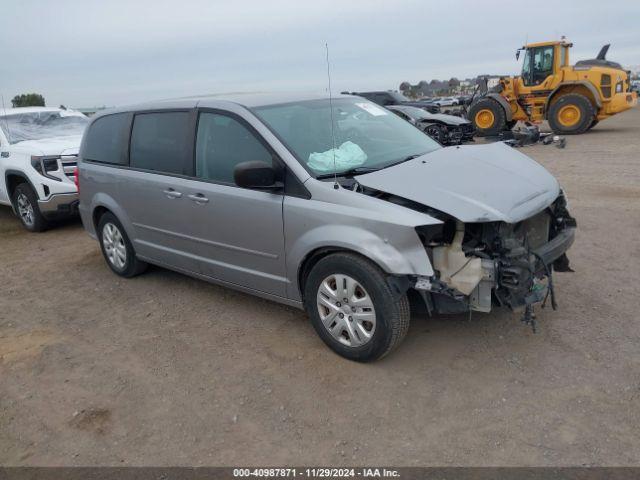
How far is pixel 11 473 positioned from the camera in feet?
9.25

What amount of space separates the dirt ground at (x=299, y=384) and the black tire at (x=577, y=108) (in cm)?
1331

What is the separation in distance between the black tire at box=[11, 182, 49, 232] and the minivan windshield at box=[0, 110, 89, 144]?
0.86 meters

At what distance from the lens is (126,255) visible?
5.37 m

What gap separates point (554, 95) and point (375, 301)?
16.4 meters

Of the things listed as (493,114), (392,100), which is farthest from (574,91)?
(392,100)

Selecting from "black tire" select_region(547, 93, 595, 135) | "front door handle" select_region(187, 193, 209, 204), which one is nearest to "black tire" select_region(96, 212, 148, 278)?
"front door handle" select_region(187, 193, 209, 204)

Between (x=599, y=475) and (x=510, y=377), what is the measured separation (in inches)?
34.2

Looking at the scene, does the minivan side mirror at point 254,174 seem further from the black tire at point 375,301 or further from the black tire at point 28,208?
the black tire at point 28,208

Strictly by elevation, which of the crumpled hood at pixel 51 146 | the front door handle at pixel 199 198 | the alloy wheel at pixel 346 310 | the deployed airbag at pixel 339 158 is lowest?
the alloy wheel at pixel 346 310

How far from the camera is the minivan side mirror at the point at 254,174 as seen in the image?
357cm

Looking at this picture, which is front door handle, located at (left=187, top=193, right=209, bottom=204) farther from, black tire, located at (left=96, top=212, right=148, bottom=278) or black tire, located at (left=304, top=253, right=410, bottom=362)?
black tire, located at (left=96, top=212, right=148, bottom=278)

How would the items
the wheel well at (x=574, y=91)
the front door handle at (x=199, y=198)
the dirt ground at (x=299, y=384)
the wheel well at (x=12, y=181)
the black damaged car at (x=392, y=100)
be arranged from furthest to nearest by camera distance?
the black damaged car at (x=392, y=100) < the wheel well at (x=574, y=91) < the wheel well at (x=12, y=181) < the front door handle at (x=199, y=198) < the dirt ground at (x=299, y=384)

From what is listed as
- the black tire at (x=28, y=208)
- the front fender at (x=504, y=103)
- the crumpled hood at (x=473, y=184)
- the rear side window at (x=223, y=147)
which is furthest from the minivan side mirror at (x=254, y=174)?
the front fender at (x=504, y=103)

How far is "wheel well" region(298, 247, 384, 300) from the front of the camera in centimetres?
350
